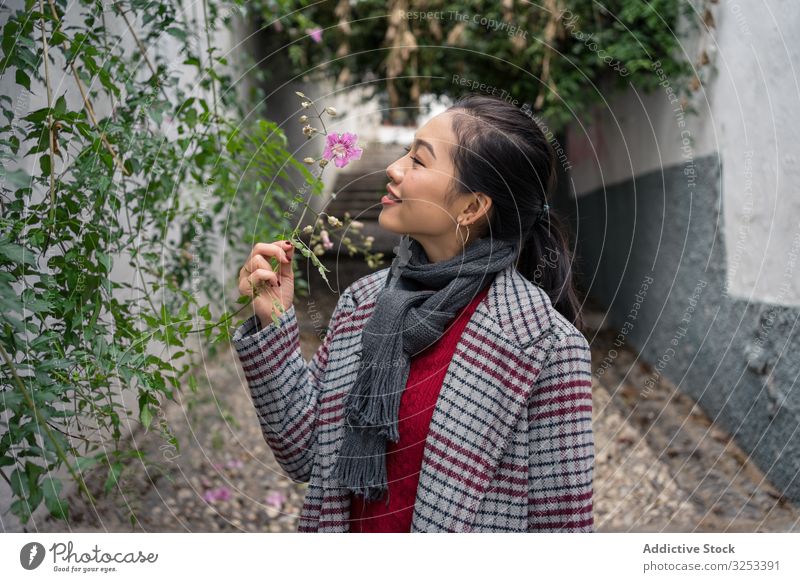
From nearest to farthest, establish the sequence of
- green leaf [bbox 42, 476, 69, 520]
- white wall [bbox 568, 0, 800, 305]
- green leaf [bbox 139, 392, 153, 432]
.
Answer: green leaf [bbox 42, 476, 69, 520]
green leaf [bbox 139, 392, 153, 432]
white wall [bbox 568, 0, 800, 305]

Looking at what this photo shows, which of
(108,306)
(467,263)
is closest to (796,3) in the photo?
(467,263)

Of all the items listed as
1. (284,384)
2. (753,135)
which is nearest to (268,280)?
(284,384)

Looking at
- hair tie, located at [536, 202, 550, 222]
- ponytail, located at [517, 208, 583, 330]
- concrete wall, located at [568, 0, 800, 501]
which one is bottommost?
ponytail, located at [517, 208, 583, 330]

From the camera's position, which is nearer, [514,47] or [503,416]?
[503,416]

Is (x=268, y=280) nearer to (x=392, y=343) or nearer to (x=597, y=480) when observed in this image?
(x=392, y=343)

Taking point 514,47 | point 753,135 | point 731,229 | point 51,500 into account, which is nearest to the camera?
point 51,500

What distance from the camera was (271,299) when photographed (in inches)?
37.6

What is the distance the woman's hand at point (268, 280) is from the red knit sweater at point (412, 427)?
7.2 inches

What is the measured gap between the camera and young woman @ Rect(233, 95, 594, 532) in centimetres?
93

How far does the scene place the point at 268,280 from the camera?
3.02ft

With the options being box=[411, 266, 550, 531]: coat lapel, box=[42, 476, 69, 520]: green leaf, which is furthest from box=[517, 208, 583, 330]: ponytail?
box=[42, 476, 69, 520]: green leaf

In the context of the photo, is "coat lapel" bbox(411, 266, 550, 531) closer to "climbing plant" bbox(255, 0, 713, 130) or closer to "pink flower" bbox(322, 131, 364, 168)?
"pink flower" bbox(322, 131, 364, 168)

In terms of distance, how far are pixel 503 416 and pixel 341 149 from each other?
0.38m

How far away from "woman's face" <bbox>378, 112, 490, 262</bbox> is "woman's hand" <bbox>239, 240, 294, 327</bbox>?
13 centimetres
